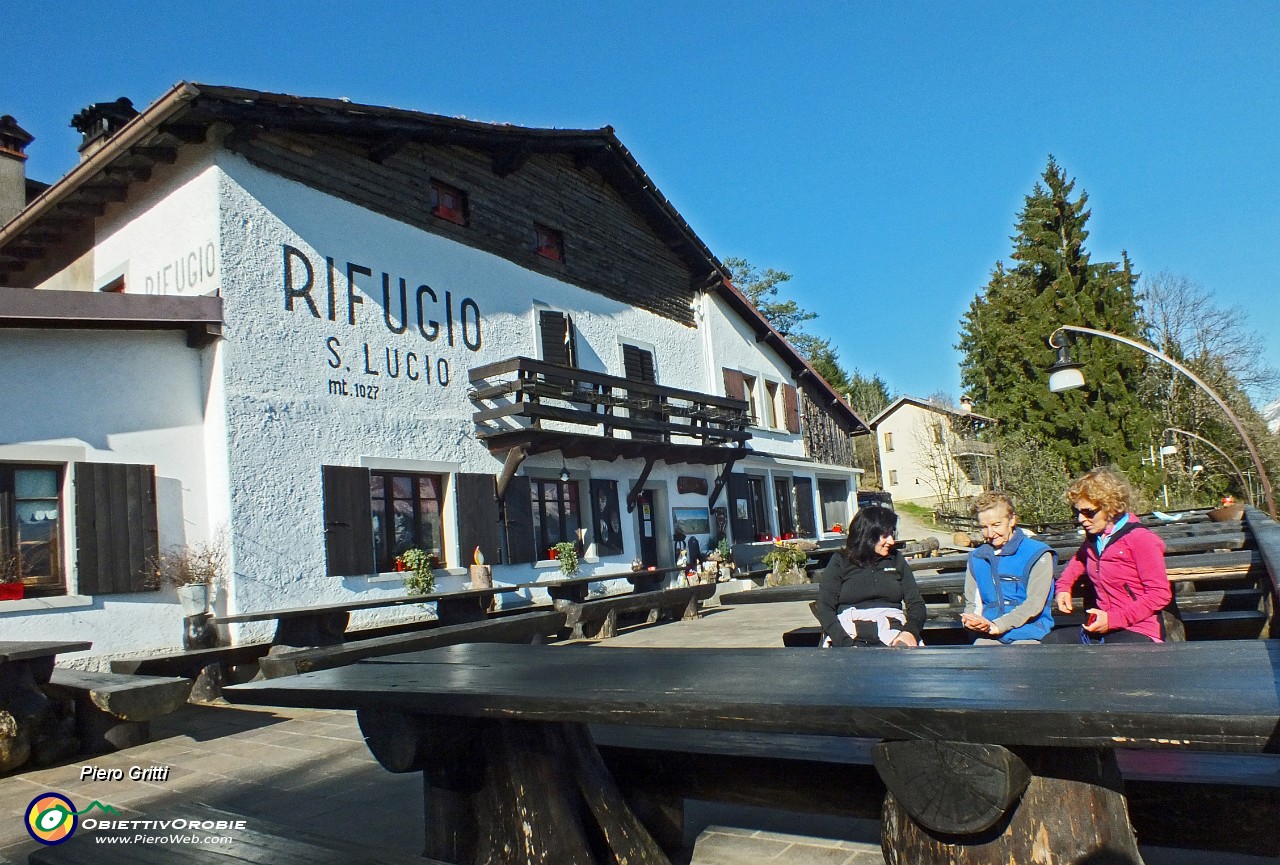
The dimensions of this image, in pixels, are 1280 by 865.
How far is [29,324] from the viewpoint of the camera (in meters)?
8.33

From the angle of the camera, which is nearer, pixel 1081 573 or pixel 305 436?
pixel 1081 573

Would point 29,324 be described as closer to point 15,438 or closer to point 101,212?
point 15,438

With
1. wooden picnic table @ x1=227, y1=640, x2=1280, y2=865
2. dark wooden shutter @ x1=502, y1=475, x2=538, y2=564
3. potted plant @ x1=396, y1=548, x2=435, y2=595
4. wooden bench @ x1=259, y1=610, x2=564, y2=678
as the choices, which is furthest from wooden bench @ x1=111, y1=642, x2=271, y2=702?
wooden picnic table @ x1=227, y1=640, x2=1280, y2=865

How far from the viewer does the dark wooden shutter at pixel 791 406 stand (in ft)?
75.6

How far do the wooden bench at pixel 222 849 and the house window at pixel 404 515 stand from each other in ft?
29.0

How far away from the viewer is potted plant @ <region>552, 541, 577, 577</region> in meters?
14.1

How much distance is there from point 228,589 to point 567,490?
20.3 ft

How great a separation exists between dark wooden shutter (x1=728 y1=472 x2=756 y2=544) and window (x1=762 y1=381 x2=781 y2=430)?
9.11 ft

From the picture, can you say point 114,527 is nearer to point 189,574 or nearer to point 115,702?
point 189,574

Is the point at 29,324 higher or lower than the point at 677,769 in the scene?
higher

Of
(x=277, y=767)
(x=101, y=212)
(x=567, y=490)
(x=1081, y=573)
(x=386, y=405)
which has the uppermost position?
Result: (x=101, y=212)

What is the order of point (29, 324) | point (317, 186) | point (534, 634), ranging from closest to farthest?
1. point (29, 324)
2. point (534, 634)
3. point (317, 186)

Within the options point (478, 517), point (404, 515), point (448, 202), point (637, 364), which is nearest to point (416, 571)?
point (404, 515)

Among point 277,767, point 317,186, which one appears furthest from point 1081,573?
point 317,186
